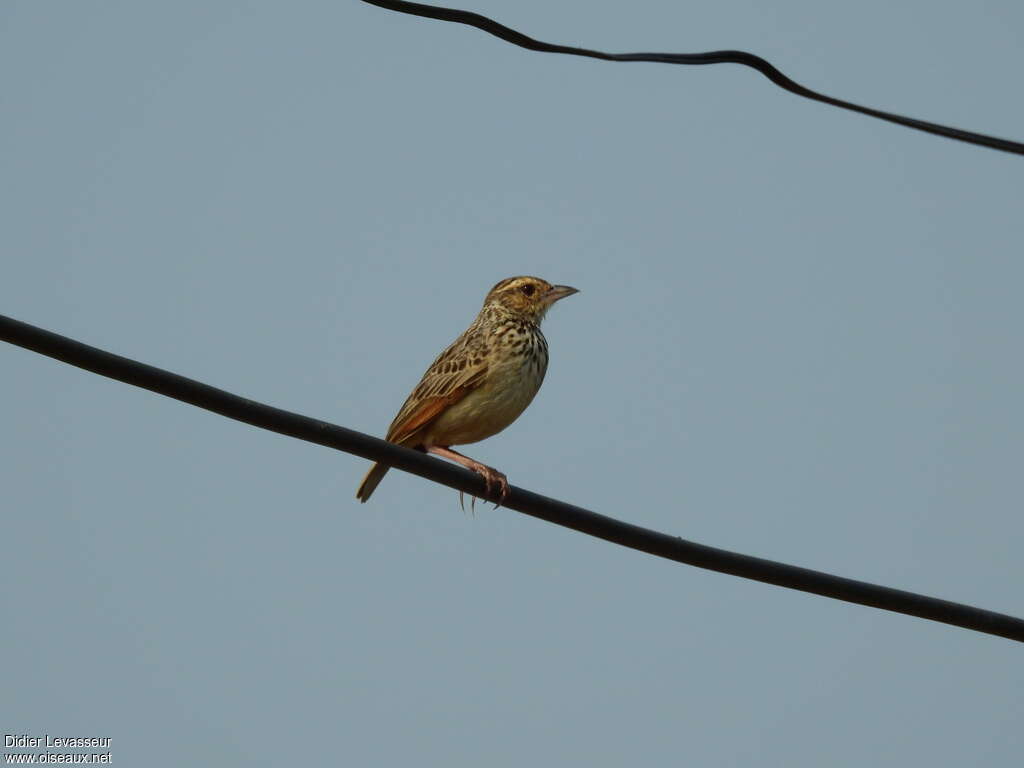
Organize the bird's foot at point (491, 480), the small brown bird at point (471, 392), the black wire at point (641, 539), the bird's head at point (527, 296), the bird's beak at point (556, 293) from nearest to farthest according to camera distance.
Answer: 1. the black wire at point (641, 539)
2. the bird's foot at point (491, 480)
3. the small brown bird at point (471, 392)
4. the bird's head at point (527, 296)
5. the bird's beak at point (556, 293)

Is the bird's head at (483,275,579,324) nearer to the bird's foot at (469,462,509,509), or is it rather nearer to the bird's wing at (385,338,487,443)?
the bird's wing at (385,338,487,443)

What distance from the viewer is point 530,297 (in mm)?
11133

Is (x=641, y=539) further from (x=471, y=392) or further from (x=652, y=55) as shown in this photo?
(x=471, y=392)

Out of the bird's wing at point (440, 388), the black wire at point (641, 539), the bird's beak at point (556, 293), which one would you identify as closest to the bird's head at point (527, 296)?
the bird's beak at point (556, 293)

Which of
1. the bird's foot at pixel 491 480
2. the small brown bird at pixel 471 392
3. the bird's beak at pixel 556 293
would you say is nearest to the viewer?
the bird's foot at pixel 491 480

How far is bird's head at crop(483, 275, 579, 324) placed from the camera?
11.0m

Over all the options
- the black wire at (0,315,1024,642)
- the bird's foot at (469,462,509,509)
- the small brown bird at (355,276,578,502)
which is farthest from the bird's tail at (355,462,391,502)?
the black wire at (0,315,1024,642)

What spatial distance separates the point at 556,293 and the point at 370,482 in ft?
7.12

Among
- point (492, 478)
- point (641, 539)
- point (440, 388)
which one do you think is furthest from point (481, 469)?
point (641, 539)

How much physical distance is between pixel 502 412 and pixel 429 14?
408 centimetres

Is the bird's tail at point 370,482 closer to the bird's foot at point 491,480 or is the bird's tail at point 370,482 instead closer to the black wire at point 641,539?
the bird's foot at point 491,480

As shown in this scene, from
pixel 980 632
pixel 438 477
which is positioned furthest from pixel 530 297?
pixel 980 632

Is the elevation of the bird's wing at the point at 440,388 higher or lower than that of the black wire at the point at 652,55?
lower

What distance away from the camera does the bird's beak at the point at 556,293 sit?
1119 cm
